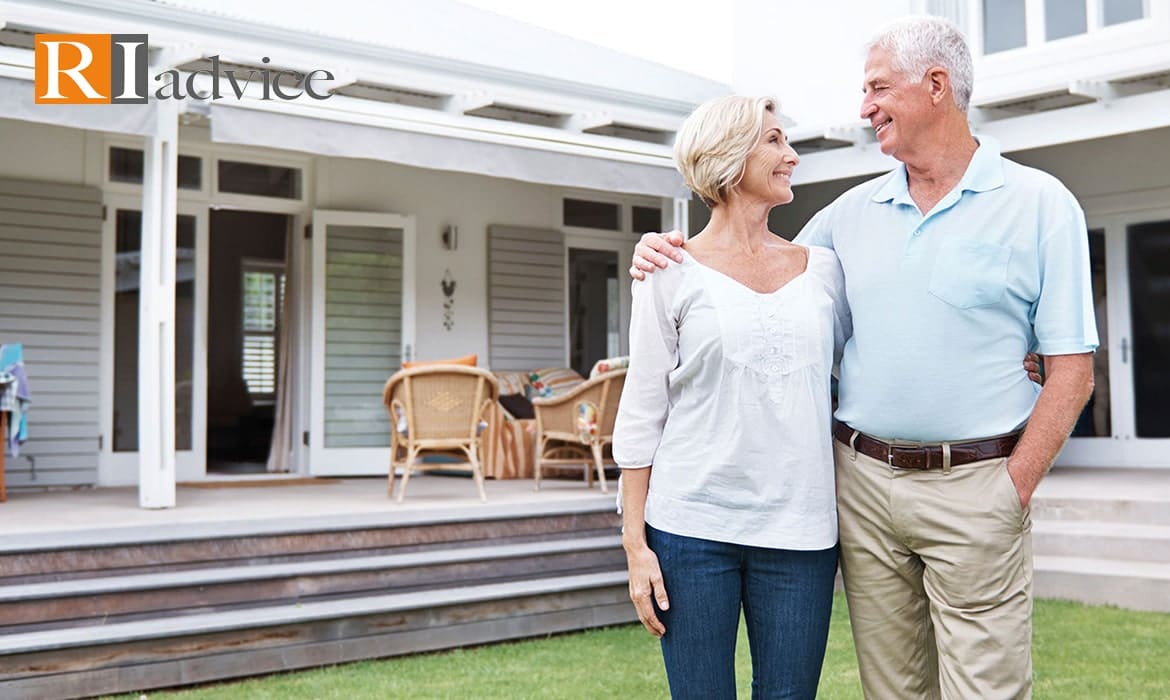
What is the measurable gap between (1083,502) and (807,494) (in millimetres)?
4723

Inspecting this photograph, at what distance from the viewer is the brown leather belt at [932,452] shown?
1.85 metres

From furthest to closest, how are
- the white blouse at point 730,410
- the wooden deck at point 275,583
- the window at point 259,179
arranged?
the window at point 259,179
the wooden deck at point 275,583
the white blouse at point 730,410

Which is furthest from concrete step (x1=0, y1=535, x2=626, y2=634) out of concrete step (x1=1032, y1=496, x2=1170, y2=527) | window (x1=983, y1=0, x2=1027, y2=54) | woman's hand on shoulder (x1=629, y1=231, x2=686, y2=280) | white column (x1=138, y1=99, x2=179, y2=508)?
window (x1=983, y1=0, x2=1027, y2=54)

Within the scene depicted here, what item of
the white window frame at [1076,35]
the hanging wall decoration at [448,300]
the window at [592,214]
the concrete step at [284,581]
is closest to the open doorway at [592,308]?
the window at [592,214]

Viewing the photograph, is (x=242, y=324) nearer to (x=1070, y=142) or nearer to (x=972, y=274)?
(x=1070, y=142)

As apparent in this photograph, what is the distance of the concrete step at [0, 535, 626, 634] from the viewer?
13.4 feet

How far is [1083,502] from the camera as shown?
234 inches

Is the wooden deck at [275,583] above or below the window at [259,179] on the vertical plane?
below

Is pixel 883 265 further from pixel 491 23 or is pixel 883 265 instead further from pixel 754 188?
pixel 491 23

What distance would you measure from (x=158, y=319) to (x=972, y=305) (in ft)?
14.9

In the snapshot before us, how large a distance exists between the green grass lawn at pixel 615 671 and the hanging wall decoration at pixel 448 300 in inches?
169

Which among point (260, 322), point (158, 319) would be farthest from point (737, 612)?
point (260, 322)

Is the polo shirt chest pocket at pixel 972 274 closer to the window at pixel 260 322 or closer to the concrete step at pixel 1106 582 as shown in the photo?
the concrete step at pixel 1106 582

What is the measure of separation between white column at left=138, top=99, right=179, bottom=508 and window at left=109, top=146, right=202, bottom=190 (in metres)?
2.13
